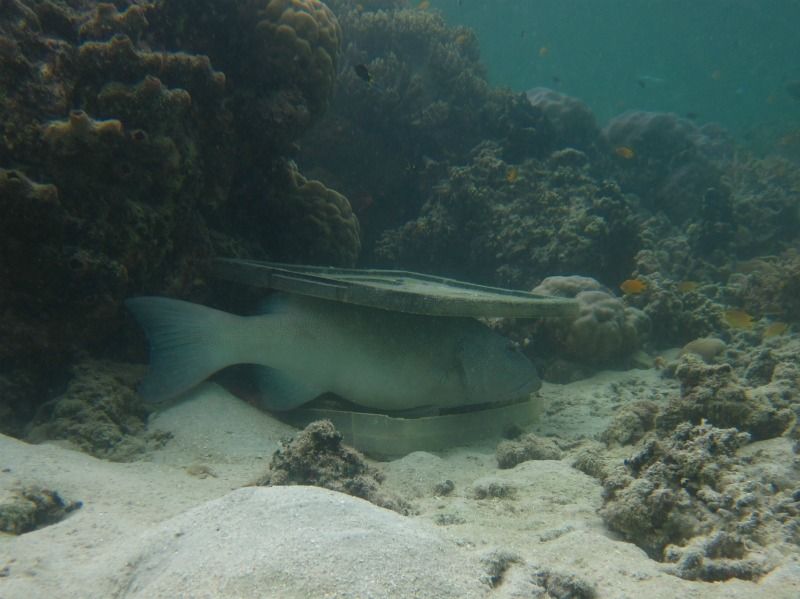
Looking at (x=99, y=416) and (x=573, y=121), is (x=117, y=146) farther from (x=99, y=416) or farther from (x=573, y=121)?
(x=573, y=121)

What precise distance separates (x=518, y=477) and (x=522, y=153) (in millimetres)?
8251

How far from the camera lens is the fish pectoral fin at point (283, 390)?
153 inches

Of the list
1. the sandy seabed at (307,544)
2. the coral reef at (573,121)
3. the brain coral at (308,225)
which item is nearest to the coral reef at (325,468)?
the sandy seabed at (307,544)

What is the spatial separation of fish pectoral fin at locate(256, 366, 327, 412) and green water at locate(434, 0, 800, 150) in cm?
5850

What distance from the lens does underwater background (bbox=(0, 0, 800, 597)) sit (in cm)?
229

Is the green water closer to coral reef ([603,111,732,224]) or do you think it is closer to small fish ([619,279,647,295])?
coral reef ([603,111,732,224])

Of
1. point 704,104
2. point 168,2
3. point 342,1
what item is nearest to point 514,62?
point 704,104

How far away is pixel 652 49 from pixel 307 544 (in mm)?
98006

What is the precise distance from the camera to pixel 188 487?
8.50ft

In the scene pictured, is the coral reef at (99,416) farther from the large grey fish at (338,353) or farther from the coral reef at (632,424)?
the coral reef at (632,424)

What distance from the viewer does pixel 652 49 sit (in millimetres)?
79062

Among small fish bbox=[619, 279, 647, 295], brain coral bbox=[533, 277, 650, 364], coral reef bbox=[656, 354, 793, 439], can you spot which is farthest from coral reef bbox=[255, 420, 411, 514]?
small fish bbox=[619, 279, 647, 295]

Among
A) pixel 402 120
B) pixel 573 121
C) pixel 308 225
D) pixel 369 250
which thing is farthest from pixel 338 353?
pixel 573 121

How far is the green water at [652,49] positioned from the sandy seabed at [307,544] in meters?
59.4
